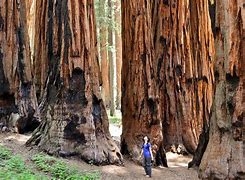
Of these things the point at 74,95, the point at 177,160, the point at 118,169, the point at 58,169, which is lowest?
the point at 177,160

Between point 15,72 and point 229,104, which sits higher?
point 15,72

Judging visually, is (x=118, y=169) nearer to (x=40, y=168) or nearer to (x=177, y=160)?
(x=40, y=168)

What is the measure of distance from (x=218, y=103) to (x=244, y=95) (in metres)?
0.60

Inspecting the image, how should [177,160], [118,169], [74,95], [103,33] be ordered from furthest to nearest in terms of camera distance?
[103,33]
[177,160]
[74,95]
[118,169]

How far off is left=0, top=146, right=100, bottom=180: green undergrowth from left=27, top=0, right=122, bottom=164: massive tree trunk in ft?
2.03

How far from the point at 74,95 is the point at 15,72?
2600 mm

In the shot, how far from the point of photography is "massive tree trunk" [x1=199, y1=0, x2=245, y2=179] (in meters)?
7.58

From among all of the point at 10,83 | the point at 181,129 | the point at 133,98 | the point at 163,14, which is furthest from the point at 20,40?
the point at 181,129

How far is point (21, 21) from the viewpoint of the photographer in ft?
37.1

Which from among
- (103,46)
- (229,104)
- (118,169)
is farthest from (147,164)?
(103,46)

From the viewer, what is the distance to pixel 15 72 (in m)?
11.0

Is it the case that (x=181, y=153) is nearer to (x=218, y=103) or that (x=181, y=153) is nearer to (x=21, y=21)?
(x=218, y=103)

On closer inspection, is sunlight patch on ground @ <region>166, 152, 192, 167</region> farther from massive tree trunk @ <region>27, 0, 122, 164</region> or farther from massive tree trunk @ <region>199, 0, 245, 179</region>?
massive tree trunk @ <region>199, 0, 245, 179</region>

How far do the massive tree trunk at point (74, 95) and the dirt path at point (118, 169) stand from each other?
0.23m
